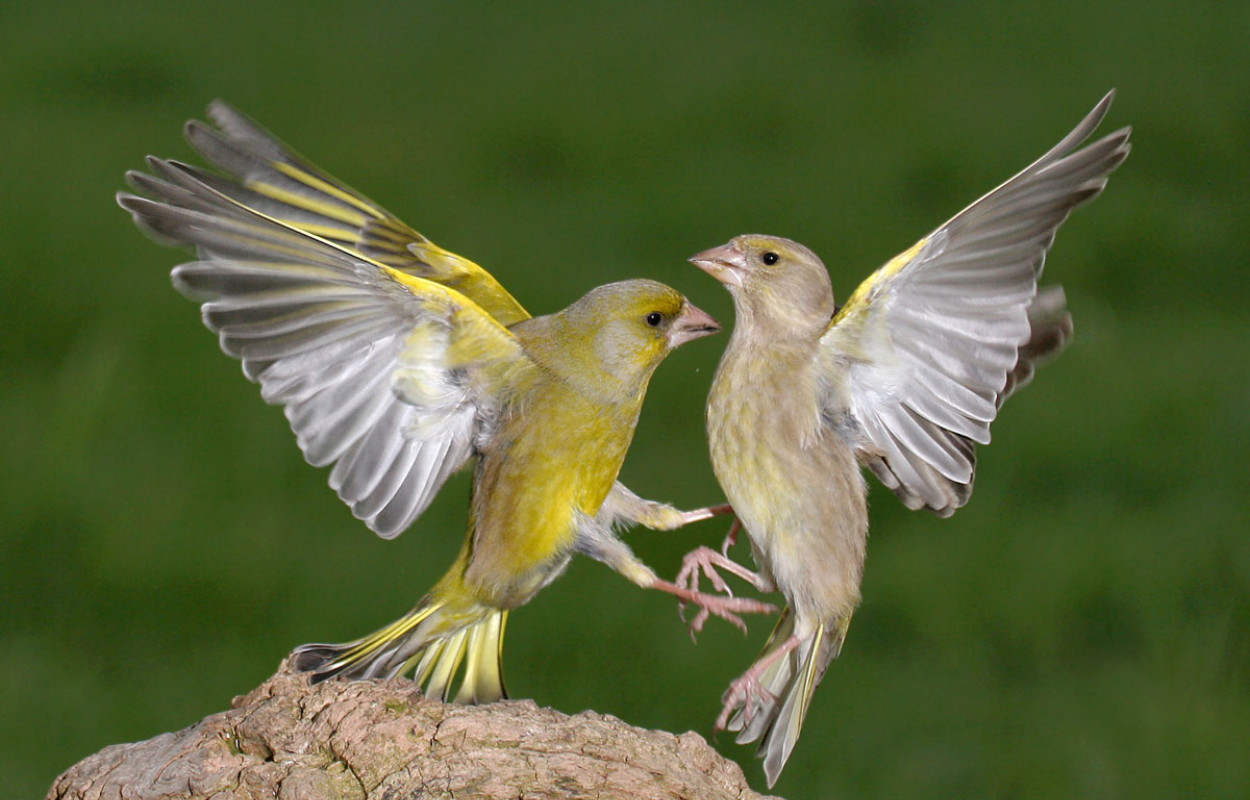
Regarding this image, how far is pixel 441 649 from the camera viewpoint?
468cm

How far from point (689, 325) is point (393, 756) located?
1476 mm

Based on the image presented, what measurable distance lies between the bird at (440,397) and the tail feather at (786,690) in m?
0.37

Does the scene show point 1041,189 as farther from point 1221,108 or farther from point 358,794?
point 1221,108

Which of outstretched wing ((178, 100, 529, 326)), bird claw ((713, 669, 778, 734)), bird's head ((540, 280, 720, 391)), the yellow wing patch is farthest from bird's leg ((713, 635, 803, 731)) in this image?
outstretched wing ((178, 100, 529, 326))

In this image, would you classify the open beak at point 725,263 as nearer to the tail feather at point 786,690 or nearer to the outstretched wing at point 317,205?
the outstretched wing at point 317,205

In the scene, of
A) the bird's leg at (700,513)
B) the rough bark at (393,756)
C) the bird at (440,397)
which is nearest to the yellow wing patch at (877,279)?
the bird at (440,397)

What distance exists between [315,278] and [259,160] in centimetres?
115

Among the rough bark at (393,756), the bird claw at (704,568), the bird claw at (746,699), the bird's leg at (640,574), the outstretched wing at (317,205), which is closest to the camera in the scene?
the rough bark at (393,756)

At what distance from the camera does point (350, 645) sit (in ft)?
14.2

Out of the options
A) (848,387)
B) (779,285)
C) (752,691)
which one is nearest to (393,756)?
(752,691)

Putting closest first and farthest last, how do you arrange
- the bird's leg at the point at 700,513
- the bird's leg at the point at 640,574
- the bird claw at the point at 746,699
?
1. the bird's leg at the point at 640,574
2. the bird claw at the point at 746,699
3. the bird's leg at the point at 700,513

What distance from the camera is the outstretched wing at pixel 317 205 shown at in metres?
5.14

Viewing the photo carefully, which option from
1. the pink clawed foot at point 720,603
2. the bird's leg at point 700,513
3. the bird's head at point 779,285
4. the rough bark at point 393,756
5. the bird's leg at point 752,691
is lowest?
the rough bark at point 393,756

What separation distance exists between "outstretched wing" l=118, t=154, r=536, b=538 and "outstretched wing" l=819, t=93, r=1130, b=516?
2.92 feet
